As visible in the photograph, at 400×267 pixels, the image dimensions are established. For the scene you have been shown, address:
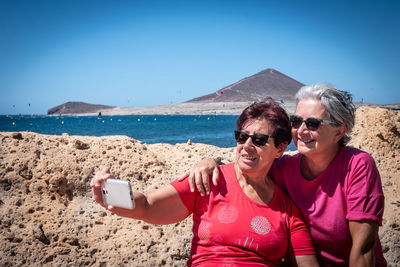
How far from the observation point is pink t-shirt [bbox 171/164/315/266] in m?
1.90

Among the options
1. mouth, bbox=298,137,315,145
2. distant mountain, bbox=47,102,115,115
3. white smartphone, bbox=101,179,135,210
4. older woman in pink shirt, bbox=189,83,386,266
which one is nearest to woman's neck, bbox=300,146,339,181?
older woman in pink shirt, bbox=189,83,386,266

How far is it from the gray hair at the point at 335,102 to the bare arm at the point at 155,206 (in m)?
1.20

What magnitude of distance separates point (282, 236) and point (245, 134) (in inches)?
28.2

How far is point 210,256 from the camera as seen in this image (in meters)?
1.94

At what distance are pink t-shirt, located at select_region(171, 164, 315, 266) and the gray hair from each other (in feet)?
2.33

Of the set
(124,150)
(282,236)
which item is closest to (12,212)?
(124,150)

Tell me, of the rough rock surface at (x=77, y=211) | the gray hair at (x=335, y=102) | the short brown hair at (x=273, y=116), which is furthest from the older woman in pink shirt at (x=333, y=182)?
the rough rock surface at (x=77, y=211)

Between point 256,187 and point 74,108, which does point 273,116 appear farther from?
point 74,108

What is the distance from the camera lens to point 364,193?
1841mm

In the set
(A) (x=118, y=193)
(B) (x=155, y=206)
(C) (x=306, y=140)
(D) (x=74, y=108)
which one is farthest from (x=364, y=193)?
(D) (x=74, y=108)

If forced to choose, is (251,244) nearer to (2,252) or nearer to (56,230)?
(56,230)

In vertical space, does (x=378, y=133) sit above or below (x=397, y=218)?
above

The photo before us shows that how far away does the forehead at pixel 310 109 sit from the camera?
A: 2.07 meters

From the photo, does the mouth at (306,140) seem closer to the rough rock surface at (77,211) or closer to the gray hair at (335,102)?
the gray hair at (335,102)
